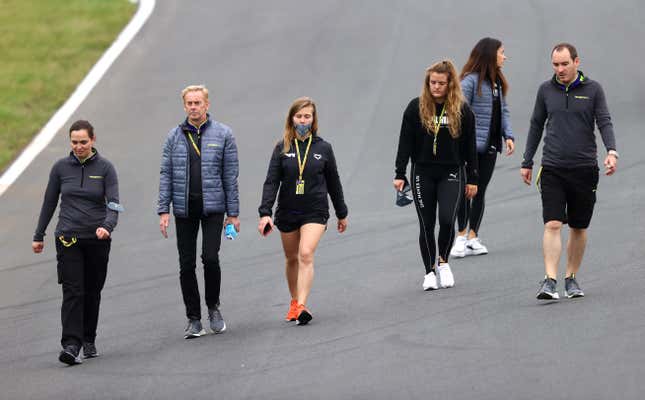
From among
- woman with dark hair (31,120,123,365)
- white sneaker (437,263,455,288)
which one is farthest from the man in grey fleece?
woman with dark hair (31,120,123,365)

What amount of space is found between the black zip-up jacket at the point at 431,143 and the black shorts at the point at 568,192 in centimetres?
106

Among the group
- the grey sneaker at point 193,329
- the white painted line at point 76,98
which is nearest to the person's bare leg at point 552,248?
the grey sneaker at point 193,329

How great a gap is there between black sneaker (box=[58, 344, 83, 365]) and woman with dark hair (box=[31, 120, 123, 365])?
188 mm

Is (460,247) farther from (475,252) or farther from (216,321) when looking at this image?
(216,321)

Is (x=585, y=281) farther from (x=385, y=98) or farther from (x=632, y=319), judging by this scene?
(x=385, y=98)

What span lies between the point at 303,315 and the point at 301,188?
1.00m

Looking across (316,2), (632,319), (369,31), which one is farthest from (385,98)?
(632,319)

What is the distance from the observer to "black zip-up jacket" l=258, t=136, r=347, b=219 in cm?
1082

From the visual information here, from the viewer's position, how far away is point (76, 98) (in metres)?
22.6

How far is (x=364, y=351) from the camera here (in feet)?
31.1

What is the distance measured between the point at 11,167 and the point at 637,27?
455 inches

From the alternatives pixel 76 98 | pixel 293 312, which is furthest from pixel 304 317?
pixel 76 98

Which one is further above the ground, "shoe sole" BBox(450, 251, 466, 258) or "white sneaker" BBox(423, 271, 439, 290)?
"white sneaker" BBox(423, 271, 439, 290)

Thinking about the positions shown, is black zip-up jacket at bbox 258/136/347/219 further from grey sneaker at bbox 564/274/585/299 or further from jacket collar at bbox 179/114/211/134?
grey sneaker at bbox 564/274/585/299
